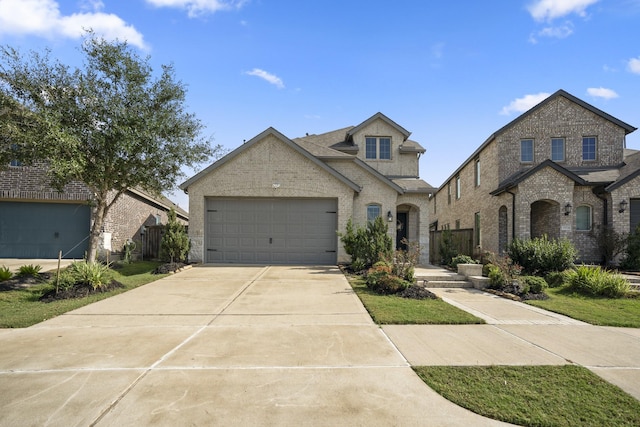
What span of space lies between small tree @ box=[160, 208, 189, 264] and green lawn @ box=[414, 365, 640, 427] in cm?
1225

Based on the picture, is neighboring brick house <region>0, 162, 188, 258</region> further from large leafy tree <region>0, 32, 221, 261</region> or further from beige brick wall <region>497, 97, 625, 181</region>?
beige brick wall <region>497, 97, 625, 181</region>

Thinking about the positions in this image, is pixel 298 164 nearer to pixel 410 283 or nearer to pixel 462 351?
pixel 410 283

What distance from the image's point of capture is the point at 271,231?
643 inches

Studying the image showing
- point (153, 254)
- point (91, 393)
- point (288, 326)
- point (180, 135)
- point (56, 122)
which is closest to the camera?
point (91, 393)

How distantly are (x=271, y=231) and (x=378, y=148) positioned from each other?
8.24 meters

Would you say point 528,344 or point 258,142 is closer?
point 528,344

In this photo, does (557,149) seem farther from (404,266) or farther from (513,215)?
(404,266)

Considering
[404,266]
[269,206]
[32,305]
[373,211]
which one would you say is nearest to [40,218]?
[32,305]

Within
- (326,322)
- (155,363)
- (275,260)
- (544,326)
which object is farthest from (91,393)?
(275,260)

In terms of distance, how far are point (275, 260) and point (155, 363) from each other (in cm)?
1149

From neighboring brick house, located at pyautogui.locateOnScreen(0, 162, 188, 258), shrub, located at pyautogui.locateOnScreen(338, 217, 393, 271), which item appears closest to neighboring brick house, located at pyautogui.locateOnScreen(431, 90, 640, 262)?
shrub, located at pyautogui.locateOnScreen(338, 217, 393, 271)

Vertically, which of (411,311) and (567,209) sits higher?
(567,209)

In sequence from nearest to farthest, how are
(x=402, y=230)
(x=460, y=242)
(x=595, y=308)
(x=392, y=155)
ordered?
(x=595, y=308), (x=460, y=242), (x=402, y=230), (x=392, y=155)

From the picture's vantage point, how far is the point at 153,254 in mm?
19141
